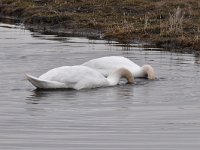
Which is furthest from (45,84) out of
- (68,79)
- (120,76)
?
(120,76)

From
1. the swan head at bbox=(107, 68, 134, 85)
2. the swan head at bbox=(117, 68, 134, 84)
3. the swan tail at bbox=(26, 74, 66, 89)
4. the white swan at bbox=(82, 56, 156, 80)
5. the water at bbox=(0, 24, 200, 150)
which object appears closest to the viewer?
the water at bbox=(0, 24, 200, 150)

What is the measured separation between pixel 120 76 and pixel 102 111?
158 inches

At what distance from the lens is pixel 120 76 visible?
54.2 ft

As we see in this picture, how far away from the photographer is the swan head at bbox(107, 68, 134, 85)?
16266mm

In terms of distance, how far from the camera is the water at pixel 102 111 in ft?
32.9

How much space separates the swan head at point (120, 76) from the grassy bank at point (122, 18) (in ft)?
26.4

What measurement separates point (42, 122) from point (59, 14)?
2454 cm

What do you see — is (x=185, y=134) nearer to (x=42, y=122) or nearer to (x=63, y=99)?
(x=42, y=122)

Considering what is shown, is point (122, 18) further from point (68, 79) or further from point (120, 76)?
point (68, 79)

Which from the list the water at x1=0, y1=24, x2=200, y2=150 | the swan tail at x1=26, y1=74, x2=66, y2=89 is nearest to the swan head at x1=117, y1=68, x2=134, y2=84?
the water at x1=0, y1=24, x2=200, y2=150

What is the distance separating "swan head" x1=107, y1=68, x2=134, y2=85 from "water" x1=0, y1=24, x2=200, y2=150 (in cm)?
18

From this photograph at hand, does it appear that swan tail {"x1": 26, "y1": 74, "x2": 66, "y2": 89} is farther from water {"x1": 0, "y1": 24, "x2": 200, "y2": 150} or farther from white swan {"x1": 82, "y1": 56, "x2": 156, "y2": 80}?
white swan {"x1": 82, "y1": 56, "x2": 156, "y2": 80}

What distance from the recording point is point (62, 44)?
84.7 ft

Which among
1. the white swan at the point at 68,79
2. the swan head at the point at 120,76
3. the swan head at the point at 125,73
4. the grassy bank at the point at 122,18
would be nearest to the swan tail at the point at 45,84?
the white swan at the point at 68,79
